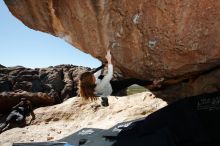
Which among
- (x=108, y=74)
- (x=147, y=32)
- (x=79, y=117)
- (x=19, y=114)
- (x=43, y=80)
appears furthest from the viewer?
(x=43, y=80)

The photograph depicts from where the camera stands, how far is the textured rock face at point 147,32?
10.3 ft

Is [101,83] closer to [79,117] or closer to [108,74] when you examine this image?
[108,74]

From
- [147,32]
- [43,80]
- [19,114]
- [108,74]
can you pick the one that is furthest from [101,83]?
[43,80]

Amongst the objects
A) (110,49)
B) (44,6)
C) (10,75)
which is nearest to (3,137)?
(44,6)

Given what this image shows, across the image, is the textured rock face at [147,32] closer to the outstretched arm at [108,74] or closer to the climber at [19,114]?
the outstretched arm at [108,74]

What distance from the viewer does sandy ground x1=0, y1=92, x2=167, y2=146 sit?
646 cm

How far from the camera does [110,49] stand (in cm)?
375

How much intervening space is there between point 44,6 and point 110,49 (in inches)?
44.7

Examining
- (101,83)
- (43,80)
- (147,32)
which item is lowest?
(101,83)

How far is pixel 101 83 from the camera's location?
4.10m

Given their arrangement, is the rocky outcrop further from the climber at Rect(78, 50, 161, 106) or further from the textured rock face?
the textured rock face

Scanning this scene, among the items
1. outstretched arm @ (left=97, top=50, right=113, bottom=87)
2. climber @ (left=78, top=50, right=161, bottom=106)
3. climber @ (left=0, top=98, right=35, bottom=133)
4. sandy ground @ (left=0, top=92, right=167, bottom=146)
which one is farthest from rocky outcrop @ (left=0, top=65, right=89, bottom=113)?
outstretched arm @ (left=97, top=50, right=113, bottom=87)

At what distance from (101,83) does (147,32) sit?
1.04m

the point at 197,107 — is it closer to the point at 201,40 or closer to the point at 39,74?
the point at 201,40
